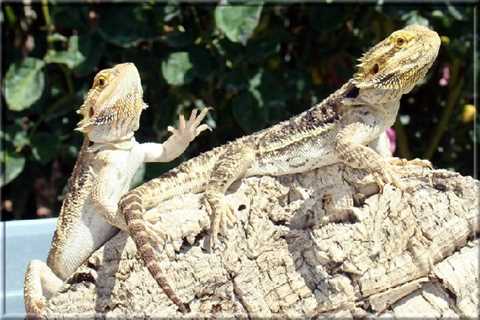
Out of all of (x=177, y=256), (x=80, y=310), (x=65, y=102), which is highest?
(x=177, y=256)

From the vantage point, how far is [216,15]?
3805 millimetres

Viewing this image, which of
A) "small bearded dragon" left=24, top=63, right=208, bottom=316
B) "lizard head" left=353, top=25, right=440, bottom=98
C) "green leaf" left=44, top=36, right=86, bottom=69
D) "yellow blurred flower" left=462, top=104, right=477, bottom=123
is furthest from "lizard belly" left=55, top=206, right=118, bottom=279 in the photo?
"yellow blurred flower" left=462, top=104, right=477, bottom=123

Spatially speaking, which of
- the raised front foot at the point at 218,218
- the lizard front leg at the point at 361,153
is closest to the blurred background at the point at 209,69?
the lizard front leg at the point at 361,153

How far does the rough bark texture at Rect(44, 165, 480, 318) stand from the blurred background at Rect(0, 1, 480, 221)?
1.51 metres

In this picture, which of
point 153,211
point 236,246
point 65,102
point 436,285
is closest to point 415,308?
point 436,285

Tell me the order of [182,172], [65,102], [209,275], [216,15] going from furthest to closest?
[65,102]
[216,15]
[182,172]
[209,275]

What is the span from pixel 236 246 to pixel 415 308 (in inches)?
19.4

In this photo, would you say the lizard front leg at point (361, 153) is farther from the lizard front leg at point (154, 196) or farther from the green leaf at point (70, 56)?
the green leaf at point (70, 56)

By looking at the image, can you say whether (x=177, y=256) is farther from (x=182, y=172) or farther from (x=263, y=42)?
(x=263, y=42)

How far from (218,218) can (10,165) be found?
211 centimetres

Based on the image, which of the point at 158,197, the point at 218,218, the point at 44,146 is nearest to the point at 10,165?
the point at 44,146

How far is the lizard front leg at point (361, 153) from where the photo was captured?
2.39m

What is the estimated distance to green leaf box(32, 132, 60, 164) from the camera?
4.15 meters

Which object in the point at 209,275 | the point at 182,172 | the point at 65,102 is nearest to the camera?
the point at 209,275
